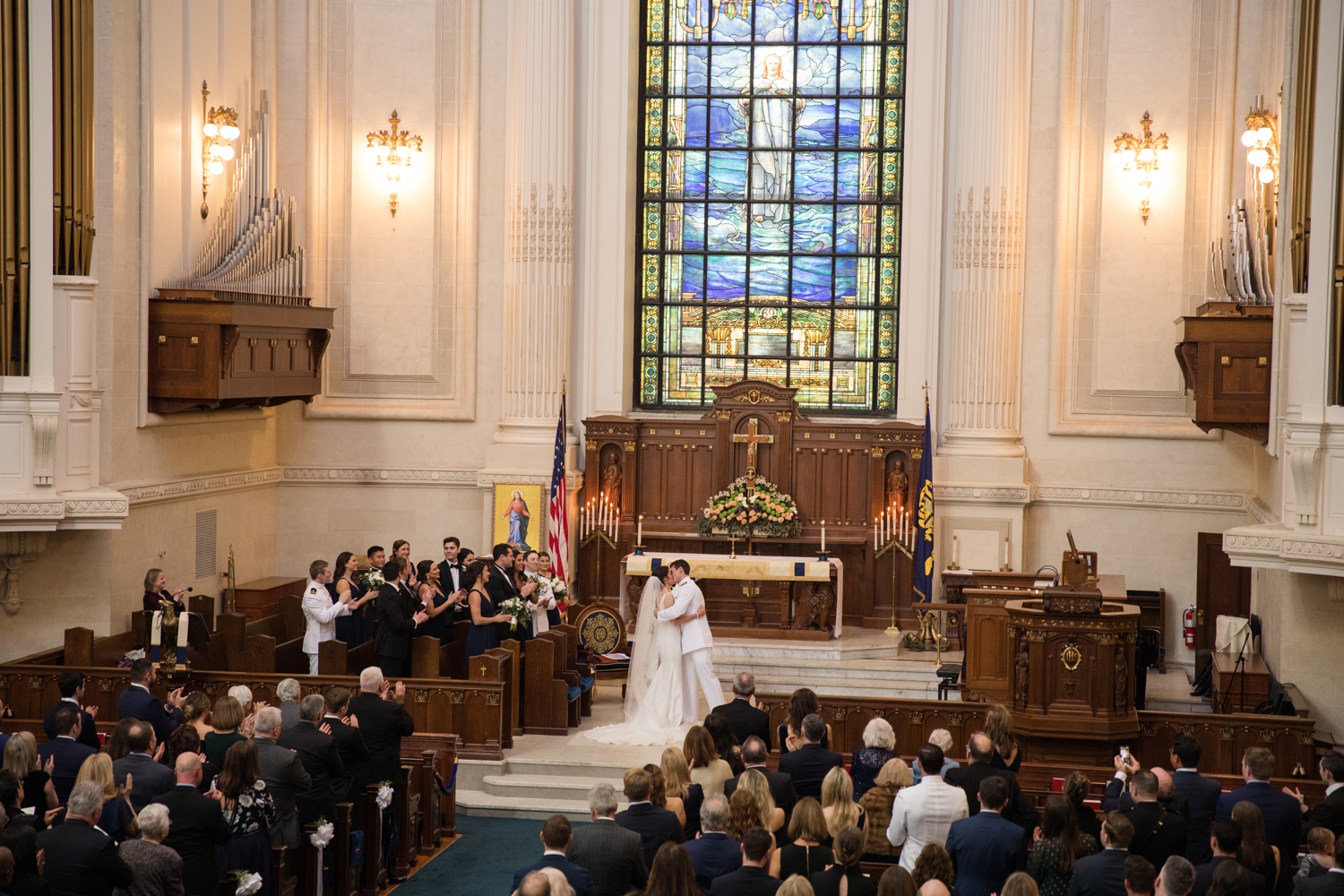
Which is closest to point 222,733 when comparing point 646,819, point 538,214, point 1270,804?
point 646,819

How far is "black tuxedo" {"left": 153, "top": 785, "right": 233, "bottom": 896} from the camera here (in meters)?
7.81

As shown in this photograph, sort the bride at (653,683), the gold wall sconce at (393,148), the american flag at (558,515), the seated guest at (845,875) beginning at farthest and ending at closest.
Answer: the gold wall sconce at (393,148) < the american flag at (558,515) < the bride at (653,683) < the seated guest at (845,875)

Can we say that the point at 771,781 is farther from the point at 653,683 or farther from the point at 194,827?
the point at 653,683

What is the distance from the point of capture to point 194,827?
25.7ft

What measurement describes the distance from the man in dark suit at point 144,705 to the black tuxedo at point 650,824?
3.72 meters

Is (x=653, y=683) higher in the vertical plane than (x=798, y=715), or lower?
lower

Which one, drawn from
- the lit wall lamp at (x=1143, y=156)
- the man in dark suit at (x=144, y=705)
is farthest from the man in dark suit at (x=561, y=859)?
the lit wall lamp at (x=1143, y=156)

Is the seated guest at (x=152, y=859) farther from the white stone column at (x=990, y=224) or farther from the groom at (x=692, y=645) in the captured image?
the white stone column at (x=990, y=224)

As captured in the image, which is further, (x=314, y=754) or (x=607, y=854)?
(x=314, y=754)

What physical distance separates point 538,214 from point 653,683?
7141mm

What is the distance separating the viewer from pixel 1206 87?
1781 centimetres

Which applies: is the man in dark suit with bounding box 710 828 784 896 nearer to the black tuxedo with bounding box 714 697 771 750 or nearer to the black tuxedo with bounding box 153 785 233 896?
the black tuxedo with bounding box 153 785 233 896

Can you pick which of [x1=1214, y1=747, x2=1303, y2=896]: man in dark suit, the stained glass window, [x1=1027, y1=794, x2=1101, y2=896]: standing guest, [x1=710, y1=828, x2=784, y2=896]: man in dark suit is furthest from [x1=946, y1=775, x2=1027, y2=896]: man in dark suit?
the stained glass window

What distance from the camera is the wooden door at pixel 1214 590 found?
57.1 ft
